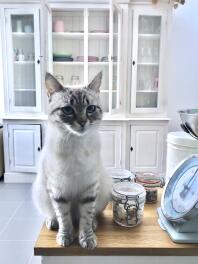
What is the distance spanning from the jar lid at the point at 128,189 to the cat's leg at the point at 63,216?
0.63ft

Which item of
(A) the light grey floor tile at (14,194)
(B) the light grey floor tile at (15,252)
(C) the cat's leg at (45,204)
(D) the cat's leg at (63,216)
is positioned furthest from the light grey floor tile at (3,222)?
(D) the cat's leg at (63,216)

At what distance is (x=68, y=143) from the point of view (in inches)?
34.6

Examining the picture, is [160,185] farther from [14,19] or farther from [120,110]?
[14,19]

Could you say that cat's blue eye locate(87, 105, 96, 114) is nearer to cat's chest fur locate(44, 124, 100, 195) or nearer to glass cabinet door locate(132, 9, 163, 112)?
cat's chest fur locate(44, 124, 100, 195)

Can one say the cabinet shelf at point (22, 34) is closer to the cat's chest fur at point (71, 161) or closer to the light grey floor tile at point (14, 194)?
the light grey floor tile at point (14, 194)

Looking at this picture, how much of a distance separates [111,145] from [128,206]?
2.13m

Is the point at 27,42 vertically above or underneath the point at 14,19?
underneath

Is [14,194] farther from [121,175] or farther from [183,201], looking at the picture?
[183,201]

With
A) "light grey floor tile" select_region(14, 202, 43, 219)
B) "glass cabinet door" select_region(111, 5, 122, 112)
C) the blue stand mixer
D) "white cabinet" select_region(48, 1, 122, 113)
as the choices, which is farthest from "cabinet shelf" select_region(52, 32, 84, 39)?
the blue stand mixer

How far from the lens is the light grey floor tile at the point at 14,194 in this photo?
2.74 meters

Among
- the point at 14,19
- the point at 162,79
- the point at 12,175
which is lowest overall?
the point at 12,175

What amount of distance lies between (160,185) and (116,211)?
33 cm

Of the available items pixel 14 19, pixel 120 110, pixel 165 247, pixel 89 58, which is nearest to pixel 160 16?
pixel 89 58

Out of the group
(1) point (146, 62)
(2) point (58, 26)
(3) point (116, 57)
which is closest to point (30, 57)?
Answer: (2) point (58, 26)
